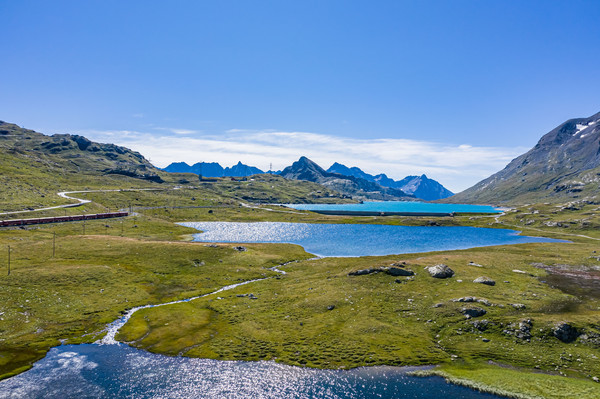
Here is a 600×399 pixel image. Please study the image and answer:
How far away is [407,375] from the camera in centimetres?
→ 4159

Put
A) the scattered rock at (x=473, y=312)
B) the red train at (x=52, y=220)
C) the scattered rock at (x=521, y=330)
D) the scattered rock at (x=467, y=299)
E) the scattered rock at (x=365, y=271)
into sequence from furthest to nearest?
the red train at (x=52, y=220), the scattered rock at (x=365, y=271), the scattered rock at (x=467, y=299), the scattered rock at (x=473, y=312), the scattered rock at (x=521, y=330)

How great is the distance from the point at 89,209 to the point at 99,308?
16044 centimetres

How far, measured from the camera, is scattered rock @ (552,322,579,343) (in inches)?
1845

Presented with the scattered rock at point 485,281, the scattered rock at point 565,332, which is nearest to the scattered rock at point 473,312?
the scattered rock at point 565,332

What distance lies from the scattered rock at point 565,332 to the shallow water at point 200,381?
64.1ft

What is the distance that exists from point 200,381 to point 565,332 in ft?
175

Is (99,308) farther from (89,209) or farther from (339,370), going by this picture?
(89,209)

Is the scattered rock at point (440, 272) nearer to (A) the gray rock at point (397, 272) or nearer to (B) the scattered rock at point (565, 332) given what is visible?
(A) the gray rock at point (397, 272)

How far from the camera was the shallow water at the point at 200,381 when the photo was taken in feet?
124

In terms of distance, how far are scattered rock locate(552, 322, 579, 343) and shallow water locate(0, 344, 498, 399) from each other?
19530mm

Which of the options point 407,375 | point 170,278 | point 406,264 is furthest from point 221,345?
point 406,264

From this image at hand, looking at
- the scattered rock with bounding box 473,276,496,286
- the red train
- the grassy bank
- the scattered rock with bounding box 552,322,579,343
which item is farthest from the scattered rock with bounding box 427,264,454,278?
the red train

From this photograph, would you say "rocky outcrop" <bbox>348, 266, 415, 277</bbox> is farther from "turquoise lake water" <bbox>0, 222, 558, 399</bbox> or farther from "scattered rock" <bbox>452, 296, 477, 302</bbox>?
"turquoise lake water" <bbox>0, 222, 558, 399</bbox>

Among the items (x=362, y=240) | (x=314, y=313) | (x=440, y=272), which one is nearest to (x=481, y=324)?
(x=440, y=272)
